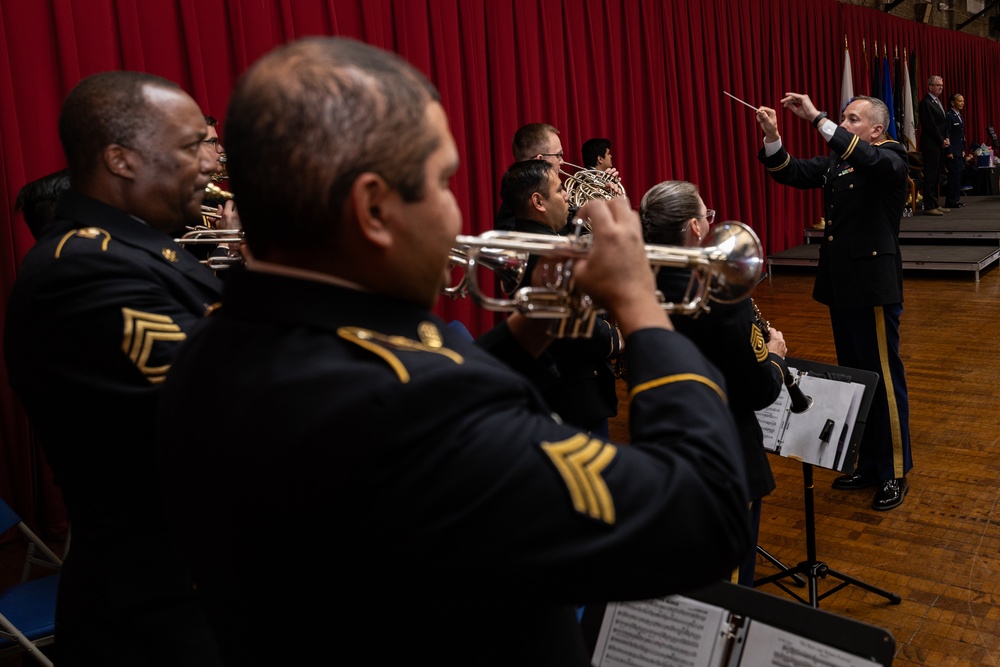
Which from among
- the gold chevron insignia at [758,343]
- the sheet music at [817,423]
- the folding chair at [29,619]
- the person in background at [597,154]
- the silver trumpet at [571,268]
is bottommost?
the folding chair at [29,619]

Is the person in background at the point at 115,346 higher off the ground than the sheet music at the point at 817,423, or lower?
higher

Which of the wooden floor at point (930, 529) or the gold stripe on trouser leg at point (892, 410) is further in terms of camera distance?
the gold stripe on trouser leg at point (892, 410)

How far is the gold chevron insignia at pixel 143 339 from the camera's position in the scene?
1.49 meters

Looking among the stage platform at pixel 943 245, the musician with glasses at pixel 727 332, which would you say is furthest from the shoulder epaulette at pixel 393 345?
the stage platform at pixel 943 245

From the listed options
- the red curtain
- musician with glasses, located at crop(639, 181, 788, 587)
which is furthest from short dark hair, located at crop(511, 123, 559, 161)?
musician with glasses, located at crop(639, 181, 788, 587)

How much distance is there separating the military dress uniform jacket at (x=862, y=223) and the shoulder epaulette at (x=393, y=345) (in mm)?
3384

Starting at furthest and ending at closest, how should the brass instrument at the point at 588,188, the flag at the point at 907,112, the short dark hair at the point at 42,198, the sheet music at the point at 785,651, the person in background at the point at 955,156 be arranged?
the flag at the point at 907,112, the person in background at the point at 955,156, the brass instrument at the point at 588,188, the short dark hair at the point at 42,198, the sheet music at the point at 785,651

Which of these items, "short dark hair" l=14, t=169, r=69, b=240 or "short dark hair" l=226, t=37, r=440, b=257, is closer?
"short dark hair" l=226, t=37, r=440, b=257

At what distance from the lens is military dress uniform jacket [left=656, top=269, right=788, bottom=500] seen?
226cm

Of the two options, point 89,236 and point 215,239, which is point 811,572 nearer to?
point 215,239

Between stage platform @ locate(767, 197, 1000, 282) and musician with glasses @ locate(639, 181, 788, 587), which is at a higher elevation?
musician with glasses @ locate(639, 181, 788, 587)

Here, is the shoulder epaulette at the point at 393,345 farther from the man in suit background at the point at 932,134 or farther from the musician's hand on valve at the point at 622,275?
the man in suit background at the point at 932,134

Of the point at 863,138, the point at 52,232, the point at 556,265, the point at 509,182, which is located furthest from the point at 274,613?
the point at 863,138

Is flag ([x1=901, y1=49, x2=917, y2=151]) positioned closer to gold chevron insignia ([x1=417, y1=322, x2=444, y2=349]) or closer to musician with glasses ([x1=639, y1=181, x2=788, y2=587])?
musician with glasses ([x1=639, y1=181, x2=788, y2=587])
